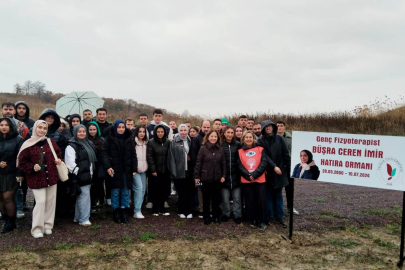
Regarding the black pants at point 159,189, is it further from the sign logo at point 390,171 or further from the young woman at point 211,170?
the sign logo at point 390,171

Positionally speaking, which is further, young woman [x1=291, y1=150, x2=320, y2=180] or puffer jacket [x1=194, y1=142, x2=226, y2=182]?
puffer jacket [x1=194, y1=142, x2=226, y2=182]

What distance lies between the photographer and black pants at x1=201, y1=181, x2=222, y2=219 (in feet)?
19.2

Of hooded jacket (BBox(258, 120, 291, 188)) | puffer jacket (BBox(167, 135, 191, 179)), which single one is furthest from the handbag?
hooded jacket (BBox(258, 120, 291, 188))

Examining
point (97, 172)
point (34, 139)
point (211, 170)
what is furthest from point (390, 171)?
point (34, 139)

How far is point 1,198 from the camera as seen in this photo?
5242 mm

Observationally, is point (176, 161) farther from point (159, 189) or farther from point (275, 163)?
point (275, 163)

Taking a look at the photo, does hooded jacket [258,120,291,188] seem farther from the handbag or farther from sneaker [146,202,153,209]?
the handbag

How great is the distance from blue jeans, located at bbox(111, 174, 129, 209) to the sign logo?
4589mm

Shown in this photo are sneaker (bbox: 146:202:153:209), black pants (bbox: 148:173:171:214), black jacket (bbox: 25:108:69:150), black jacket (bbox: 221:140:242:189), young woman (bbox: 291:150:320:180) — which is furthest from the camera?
sneaker (bbox: 146:202:153:209)

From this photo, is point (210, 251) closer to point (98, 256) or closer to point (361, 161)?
point (98, 256)

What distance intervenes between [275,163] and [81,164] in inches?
151

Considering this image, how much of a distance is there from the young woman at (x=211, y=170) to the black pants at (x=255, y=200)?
1.90ft

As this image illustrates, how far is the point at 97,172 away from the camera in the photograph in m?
5.78

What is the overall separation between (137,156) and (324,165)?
11.9 ft
